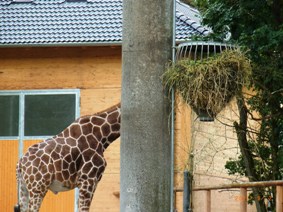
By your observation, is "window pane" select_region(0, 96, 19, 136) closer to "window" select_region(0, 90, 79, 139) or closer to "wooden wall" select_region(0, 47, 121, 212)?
"window" select_region(0, 90, 79, 139)

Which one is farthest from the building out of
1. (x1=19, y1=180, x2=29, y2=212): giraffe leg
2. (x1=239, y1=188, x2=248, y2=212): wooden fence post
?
(x1=239, y1=188, x2=248, y2=212): wooden fence post

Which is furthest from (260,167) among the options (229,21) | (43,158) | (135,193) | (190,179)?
(135,193)

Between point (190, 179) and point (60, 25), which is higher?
point (60, 25)

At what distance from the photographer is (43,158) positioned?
1118 centimetres

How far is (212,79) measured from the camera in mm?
6883

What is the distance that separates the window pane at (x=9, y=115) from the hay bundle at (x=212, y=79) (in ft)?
30.0

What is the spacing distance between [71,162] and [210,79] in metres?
4.54

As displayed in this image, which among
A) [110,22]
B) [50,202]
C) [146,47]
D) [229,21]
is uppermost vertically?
[110,22]

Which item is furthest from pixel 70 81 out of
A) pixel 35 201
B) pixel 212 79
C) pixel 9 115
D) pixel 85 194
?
pixel 212 79

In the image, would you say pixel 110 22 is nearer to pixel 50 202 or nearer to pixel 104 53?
pixel 104 53

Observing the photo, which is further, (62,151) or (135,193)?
(62,151)

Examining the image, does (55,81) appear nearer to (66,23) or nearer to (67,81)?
(67,81)

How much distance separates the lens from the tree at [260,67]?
9273mm

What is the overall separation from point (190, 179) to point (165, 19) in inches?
56.0
